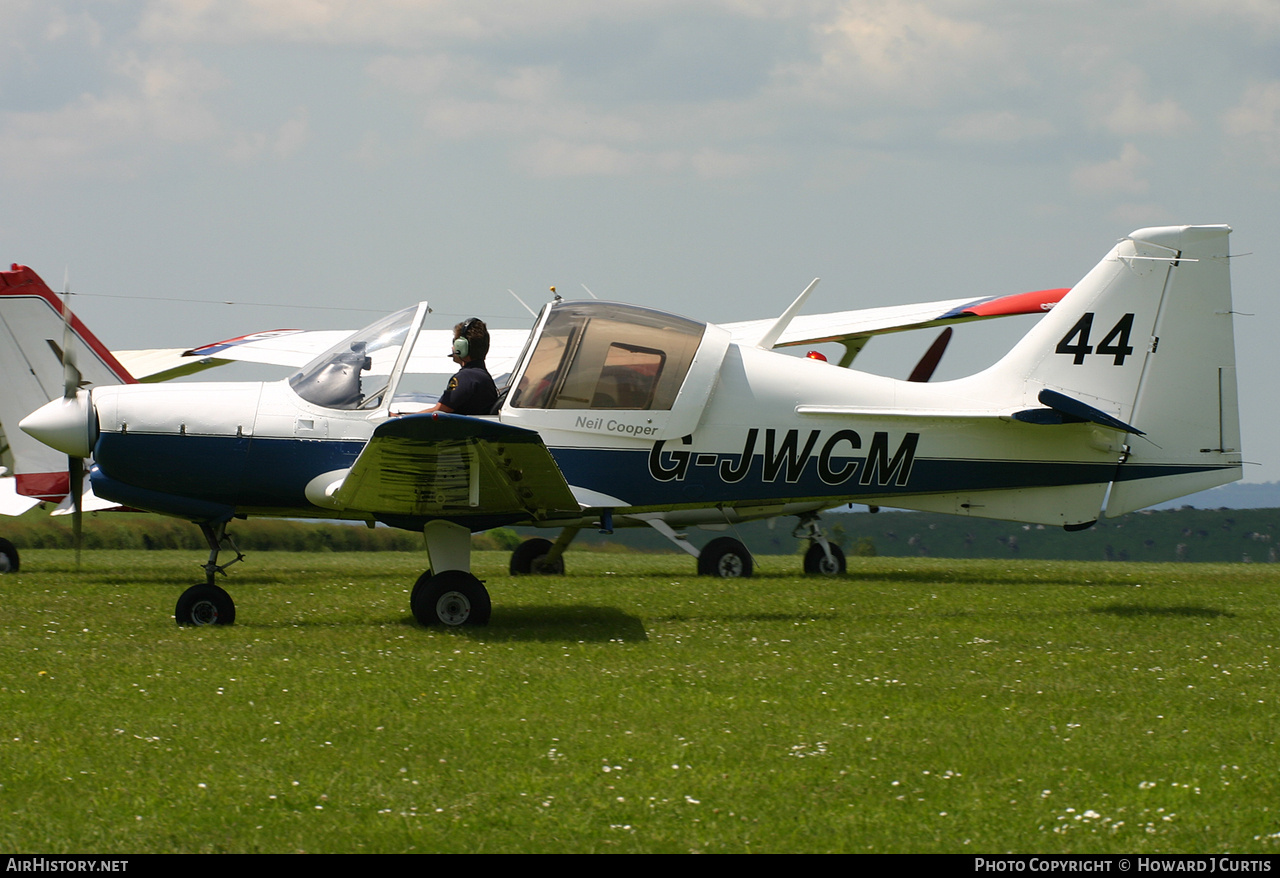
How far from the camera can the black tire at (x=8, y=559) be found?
13664 millimetres

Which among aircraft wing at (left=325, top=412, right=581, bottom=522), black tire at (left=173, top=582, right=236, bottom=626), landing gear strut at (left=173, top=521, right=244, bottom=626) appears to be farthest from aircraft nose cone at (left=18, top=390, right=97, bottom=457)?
aircraft wing at (left=325, top=412, right=581, bottom=522)

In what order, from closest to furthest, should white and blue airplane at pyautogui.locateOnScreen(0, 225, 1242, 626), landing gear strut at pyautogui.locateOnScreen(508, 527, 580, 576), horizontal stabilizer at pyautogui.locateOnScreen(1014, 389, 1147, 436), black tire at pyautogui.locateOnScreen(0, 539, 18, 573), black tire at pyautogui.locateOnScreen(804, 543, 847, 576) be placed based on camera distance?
1. white and blue airplane at pyautogui.locateOnScreen(0, 225, 1242, 626)
2. horizontal stabilizer at pyautogui.locateOnScreen(1014, 389, 1147, 436)
3. landing gear strut at pyautogui.locateOnScreen(508, 527, 580, 576)
4. black tire at pyautogui.locateOnScreen(0, 539, 18, 573)
5. black tire at pyautogui.locateOnScreen(804, 543, 847, 576)

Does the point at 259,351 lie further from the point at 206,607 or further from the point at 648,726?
the point at 648,726

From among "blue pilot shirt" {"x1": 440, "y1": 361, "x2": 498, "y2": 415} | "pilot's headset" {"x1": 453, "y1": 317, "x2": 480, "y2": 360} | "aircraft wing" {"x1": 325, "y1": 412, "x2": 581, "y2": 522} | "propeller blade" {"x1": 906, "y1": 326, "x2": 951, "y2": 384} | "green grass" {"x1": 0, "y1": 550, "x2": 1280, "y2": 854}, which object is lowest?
"green grass" {"x1": 0, "y1": 550, "x2": 1280, "y2": 854}

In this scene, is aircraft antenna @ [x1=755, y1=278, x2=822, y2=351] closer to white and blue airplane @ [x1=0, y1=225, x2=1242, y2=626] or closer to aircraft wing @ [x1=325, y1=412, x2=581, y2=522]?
white and blue airplane @ [x1=0, y1=225, x2=1242, y2=626]

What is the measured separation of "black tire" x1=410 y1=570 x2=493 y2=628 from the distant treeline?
211cm

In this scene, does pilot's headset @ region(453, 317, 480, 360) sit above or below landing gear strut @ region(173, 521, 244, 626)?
above

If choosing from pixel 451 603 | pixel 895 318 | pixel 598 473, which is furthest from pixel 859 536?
pixel 451 603

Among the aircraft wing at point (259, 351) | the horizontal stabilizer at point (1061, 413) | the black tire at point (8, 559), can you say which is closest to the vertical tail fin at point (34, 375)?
the black tire at point (8, 559)

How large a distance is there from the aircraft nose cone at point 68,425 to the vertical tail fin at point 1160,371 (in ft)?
26.1

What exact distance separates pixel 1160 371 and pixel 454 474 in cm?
678

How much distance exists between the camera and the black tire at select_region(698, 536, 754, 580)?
43.2 ft
